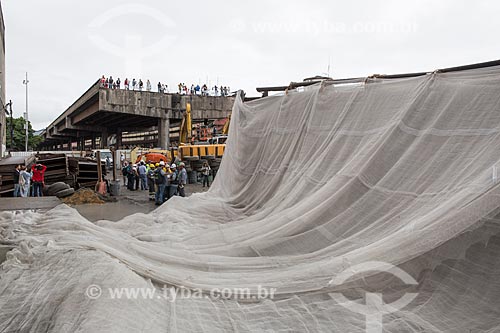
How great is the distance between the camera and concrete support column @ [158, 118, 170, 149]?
112 ft

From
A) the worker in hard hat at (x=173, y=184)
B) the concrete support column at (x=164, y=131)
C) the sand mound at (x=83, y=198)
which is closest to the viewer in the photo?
the sand mound at (x=83, y=198)

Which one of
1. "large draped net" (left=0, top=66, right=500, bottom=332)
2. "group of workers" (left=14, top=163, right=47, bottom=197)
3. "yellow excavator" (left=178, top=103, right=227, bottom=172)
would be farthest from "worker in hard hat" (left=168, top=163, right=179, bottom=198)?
"yellow excavator" (left=178, top=103, right=227, bottom=172)

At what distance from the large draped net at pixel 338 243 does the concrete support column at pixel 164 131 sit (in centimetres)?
2929

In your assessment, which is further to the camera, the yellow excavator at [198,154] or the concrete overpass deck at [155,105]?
the concrete overpass deck at [155,105]

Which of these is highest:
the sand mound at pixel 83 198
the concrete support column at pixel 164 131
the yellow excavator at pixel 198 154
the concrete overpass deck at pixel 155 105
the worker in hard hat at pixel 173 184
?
the concrete overpass deck at pixel 155 105

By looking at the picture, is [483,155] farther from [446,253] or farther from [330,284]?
[330,284]

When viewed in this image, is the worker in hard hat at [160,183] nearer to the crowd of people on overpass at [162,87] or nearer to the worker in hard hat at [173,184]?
the worker in hard hat at [173,184]

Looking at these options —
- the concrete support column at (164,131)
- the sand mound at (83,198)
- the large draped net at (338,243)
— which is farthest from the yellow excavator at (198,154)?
the large draped net at (338,243)

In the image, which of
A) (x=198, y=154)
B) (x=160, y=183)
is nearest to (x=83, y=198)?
(x=160, y=183)

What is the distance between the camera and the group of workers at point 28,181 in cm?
1159

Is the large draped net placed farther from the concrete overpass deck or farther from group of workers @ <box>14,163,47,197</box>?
the concrete overpass deck

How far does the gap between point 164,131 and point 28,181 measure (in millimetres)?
23150

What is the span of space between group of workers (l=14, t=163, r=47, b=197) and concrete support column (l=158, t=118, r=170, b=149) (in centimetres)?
2160

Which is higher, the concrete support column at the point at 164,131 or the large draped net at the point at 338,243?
the concrete support column at the point at 164,131
